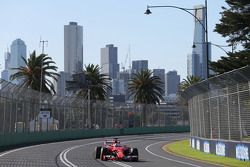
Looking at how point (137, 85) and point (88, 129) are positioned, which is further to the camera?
point (137, 85)

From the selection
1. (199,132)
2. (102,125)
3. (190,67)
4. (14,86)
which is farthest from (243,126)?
(190,67)

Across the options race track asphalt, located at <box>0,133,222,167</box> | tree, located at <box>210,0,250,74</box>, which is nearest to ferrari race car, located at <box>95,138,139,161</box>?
race track asphalt, located at <box>0,133,222,167</box>

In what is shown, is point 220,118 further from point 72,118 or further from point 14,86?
point 72,118

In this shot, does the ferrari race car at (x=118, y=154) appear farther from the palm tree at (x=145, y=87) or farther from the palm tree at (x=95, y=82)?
the palm tree at (x=145, y=87)

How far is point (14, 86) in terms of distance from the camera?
42875mm

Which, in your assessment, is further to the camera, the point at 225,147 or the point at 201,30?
the point at 201,30

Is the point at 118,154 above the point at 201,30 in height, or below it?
below

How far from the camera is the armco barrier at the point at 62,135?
42375 millimetres

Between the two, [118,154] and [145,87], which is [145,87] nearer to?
[145,87]

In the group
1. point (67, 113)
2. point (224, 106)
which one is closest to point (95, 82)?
point (67, 113)

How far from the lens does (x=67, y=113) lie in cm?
6397

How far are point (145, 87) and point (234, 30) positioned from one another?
1855 inches

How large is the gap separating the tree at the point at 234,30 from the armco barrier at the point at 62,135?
→ 53.3 ft

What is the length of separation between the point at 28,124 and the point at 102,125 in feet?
86.0
